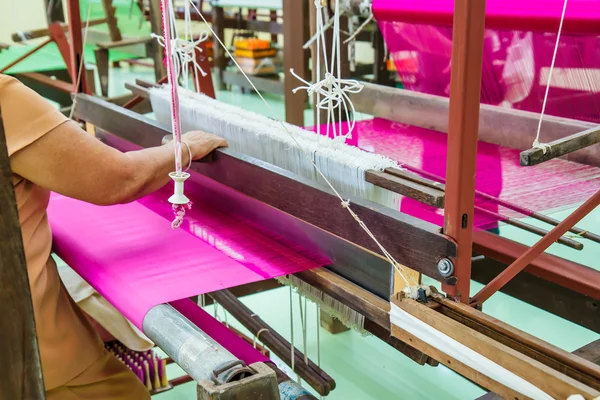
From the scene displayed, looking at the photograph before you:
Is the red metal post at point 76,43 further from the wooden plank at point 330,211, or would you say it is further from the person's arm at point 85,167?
the person's arm at point 85,167

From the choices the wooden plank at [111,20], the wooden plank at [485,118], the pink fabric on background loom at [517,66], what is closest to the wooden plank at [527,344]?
the wooden plank at [485,118]

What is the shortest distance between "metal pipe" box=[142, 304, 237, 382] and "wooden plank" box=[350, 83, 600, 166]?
133cm

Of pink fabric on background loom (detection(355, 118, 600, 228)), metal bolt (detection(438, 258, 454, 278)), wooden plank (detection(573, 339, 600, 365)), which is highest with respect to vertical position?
metal bolt (detection(438, 258, 454, 278))

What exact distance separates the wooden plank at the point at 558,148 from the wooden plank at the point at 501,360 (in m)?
0.32

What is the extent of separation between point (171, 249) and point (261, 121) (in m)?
0.50

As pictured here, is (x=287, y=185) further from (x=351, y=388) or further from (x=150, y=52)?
(x=150, y=52)

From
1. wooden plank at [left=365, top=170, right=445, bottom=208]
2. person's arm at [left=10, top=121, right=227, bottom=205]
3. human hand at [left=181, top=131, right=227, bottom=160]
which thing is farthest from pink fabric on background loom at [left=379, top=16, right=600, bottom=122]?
person's arm at [left=10, top=121, right=227, bottom=205]

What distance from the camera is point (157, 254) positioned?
67.7 inches

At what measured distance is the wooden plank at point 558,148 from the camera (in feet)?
4.20

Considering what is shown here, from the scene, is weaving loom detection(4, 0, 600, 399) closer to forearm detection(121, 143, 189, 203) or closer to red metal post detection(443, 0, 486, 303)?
red metal post detection(443, 0, 486, 303)

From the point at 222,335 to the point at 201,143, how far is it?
563 mm

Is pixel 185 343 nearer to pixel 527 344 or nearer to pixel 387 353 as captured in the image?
pixel 527 344

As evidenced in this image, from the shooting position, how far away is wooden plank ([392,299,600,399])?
1.02 meters

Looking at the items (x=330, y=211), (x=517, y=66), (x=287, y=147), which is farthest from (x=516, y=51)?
(x=330, y=211)
